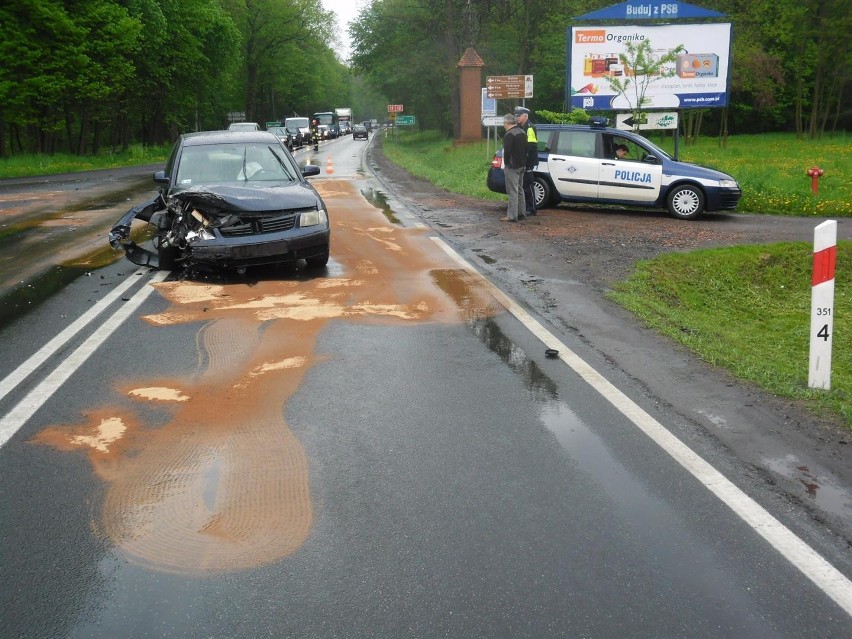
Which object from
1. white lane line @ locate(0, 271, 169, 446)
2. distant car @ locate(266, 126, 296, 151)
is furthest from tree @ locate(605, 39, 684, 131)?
distant car @ locate(266, 126, 296, 151)

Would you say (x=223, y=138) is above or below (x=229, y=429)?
above

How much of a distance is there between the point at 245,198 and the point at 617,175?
29.8 feet

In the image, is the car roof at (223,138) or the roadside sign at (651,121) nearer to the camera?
the car roof at (223,138)

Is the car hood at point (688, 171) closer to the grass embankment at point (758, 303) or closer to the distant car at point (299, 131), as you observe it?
the grass embankment at point (758, 303)

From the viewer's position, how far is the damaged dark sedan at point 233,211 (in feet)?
32.7

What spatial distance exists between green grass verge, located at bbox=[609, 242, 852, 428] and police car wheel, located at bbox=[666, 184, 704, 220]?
134 inches

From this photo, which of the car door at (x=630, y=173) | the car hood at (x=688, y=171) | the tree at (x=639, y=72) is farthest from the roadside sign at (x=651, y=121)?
the car hood at (x=688, y=171)

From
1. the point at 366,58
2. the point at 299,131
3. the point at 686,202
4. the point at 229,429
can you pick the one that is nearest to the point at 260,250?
the point at 229,429

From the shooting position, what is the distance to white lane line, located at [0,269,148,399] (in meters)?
6.34

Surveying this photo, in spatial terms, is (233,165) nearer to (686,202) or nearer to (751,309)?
(751,309)

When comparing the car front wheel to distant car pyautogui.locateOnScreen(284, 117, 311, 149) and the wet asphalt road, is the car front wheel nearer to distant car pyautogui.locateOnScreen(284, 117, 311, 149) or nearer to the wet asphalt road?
the wet asphalt road

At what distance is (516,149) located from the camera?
15203mm

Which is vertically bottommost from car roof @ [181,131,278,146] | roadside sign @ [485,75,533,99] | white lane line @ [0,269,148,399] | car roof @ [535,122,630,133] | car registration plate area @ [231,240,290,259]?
white lane line @ [0,269,148,399]

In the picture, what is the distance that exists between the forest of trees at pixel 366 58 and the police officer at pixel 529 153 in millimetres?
24551
